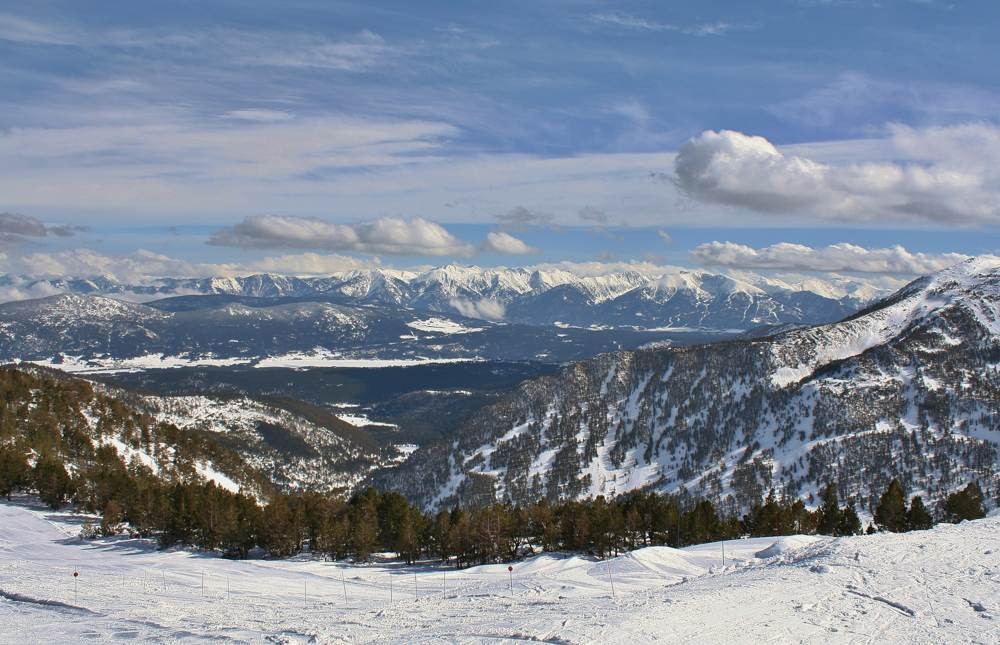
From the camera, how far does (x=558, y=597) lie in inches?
2480

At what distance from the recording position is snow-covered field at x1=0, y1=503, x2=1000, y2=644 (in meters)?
45.8

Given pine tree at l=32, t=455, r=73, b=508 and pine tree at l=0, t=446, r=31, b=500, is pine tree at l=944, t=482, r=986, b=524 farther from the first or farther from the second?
pine tree at l=0, t=446, r=31, b=500

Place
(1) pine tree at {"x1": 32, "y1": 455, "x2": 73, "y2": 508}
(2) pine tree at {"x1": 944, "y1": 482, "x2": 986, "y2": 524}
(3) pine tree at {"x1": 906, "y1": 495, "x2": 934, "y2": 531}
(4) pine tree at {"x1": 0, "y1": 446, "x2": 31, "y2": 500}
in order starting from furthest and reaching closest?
1. (4) pine tree at {"x1": 0, "y1": 446, "x2": 31, "y2": 500}
2. (1) pine tree at {"x1": 32, "y1": 455, "x2": 73, "y2": 508}
3. (2) pine tree at {"x1": 944, "y1": 482, "x2": 986, "y2": 524}
4. (3) pine tree at {"x1": 906, "y1": 495, "x2": 934, "y2": 531}

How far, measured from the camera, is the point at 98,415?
7662 inches

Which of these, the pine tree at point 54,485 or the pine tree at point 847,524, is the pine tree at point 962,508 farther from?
the pine tree at point 54,485

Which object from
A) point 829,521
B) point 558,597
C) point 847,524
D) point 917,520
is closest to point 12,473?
point 558,597

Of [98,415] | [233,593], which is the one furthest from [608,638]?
[98,415]

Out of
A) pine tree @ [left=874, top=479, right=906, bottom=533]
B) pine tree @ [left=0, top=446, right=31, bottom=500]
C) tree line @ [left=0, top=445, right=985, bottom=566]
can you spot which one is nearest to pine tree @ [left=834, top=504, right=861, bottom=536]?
tree line @ [left=0, top=445, right=985, bottom=566]

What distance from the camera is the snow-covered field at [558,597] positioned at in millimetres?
45812

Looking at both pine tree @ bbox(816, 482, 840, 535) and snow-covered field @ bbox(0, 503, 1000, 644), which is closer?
snow-covered field @ bbox(0, 503, 1000, 644)

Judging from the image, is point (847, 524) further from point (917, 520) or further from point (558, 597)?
point (558, 597)

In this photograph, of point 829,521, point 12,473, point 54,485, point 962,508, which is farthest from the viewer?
point 12,473

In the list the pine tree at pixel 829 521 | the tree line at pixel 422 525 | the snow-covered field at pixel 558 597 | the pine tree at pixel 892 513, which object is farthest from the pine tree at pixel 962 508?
the snow-covered field at pixel 558 597

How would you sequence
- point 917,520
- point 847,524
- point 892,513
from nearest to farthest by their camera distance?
point 917,520 < point 892,513 < point 847,524
